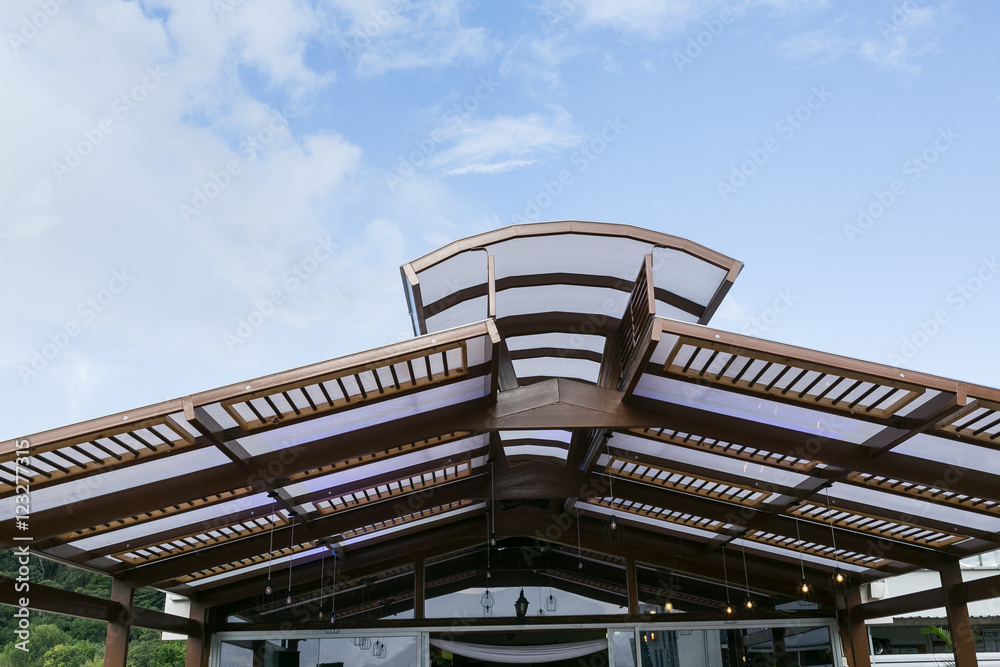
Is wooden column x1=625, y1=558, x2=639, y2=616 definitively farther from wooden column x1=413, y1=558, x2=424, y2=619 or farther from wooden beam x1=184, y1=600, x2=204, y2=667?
wooden beam x1=184, y1=600, x2=204, y2=667

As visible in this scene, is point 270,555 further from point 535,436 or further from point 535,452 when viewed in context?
point 535,436

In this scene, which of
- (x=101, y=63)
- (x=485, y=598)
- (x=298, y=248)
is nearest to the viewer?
(x=485, y=598)

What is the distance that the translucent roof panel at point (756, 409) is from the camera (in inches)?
231

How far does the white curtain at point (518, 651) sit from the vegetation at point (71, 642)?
43.5 feet

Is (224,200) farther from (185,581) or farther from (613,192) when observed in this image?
(185,581)

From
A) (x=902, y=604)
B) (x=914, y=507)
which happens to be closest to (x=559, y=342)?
(x=914, y=507)

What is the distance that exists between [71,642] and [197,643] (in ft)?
54.6

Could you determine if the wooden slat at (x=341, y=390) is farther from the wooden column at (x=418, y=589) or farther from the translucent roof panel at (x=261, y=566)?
the wooden column at (x=418, y=589)

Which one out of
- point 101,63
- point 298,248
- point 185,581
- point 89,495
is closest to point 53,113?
point 101,63

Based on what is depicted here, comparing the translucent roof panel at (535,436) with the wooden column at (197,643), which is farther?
→ the wooden column at (197,643)

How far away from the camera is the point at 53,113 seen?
682 inches

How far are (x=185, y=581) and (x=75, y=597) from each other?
2.35 meters

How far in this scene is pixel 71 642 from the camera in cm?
2347

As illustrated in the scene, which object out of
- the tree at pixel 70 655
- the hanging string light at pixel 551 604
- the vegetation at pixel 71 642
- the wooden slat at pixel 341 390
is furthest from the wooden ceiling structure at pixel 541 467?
A: the tree at pixel 70 655
